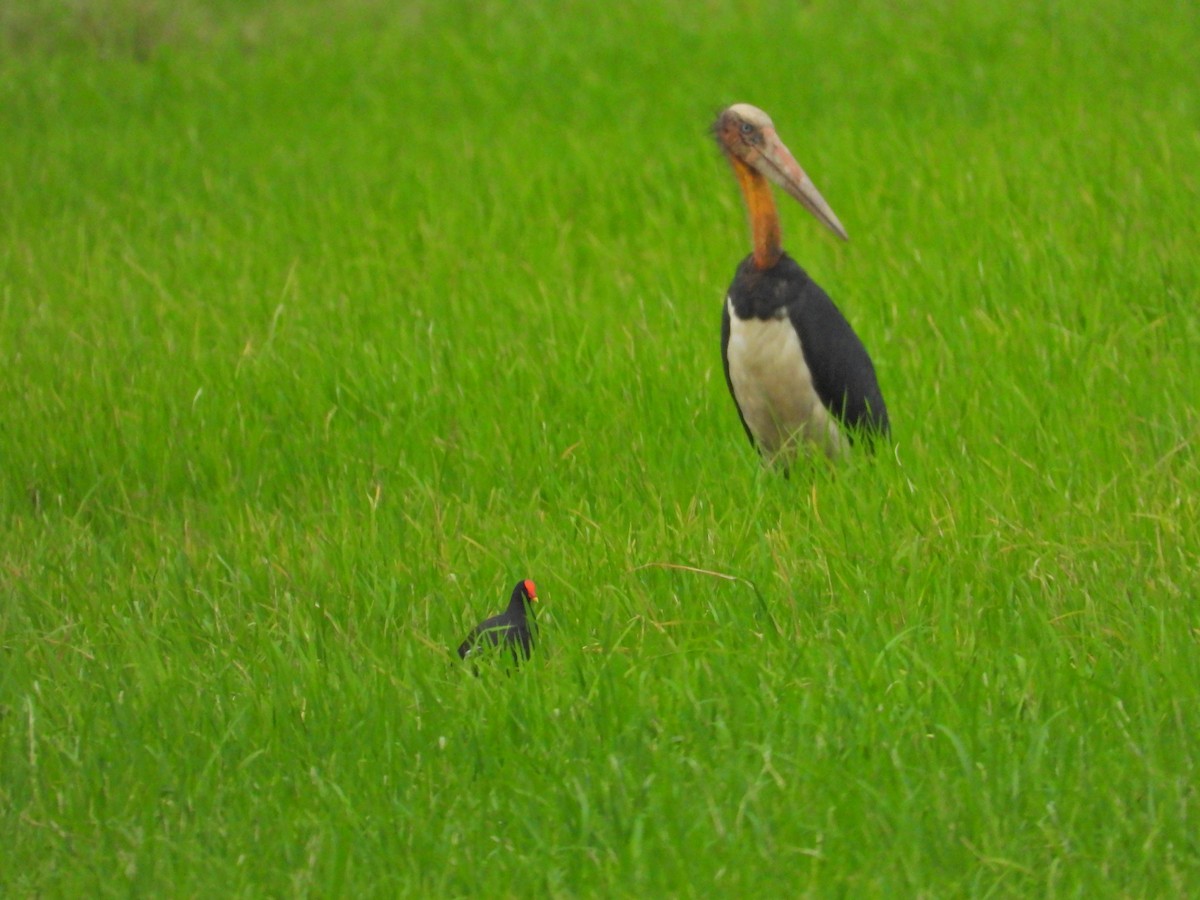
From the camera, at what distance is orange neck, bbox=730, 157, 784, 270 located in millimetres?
5375

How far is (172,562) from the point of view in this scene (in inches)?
196

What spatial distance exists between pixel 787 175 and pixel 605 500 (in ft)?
4.05

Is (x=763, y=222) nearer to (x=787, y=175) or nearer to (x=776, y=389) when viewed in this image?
(x=787, y=175)

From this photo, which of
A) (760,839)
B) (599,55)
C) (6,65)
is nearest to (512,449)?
(760,839)

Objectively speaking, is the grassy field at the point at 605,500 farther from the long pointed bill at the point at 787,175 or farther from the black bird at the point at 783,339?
the long pointed bill at the point at 787,175

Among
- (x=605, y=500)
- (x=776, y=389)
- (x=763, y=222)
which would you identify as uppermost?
(x=763, y=222)

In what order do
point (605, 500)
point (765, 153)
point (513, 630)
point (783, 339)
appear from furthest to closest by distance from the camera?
point (765, 153), point (783, 339), point (605, 500), point (513, 630)

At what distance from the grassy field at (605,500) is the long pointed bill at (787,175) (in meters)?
0.80

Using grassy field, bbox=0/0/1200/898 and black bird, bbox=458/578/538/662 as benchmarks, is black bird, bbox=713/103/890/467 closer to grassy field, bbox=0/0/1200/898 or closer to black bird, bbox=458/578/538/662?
grassy field, bbox=0/0/1200/898

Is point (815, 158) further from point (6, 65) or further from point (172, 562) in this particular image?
point (6, 65)

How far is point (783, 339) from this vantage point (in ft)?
17.3

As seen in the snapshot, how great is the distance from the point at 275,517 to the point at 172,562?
40 cm

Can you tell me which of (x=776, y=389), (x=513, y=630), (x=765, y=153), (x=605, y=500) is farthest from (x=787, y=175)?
(x=513, y=630)

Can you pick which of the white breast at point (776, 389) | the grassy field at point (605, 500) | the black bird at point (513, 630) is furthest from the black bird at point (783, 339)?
the black bird at point (513, 630)
